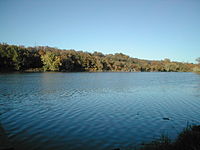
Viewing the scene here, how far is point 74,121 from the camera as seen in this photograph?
11.2 metres

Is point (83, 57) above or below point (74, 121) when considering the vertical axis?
above

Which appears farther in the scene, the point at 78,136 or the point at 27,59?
the point at 27,59

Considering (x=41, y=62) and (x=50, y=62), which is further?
(x=41, y=62)

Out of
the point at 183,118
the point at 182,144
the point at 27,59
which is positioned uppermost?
the point at 27,59

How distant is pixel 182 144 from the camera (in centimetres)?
589

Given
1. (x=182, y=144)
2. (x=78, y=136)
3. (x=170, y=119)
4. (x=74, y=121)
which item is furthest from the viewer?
(x=170, y=119)

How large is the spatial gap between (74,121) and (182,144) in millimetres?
7261

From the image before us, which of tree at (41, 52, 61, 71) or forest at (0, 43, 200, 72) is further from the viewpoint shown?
tree at (41, 52, 61, 71)

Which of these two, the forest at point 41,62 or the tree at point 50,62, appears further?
the tree at point 50,62

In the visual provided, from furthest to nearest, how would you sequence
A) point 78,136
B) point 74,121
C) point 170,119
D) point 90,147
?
point 170,119 → point 74,121 → point 78,136 → point 90,147

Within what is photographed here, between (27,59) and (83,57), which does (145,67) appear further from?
(27,59)

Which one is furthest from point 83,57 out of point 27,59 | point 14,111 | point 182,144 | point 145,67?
point 182,144

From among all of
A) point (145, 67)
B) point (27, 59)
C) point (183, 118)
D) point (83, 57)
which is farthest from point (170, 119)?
point (145, 67)

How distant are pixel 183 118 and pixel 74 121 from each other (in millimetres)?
8518
